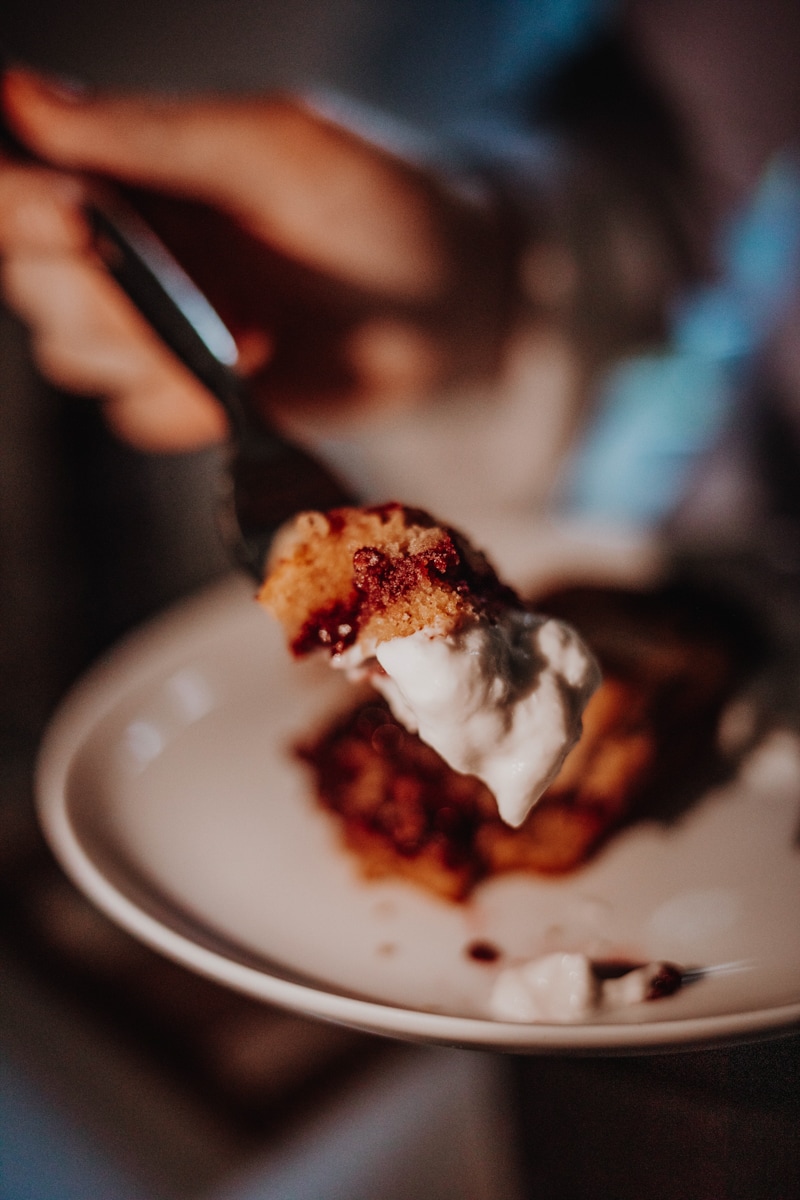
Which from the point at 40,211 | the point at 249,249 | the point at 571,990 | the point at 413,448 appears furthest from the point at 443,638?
the point at 413,448

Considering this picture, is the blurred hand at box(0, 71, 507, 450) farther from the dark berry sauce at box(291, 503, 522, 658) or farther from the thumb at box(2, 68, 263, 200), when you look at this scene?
the dark berry sauce at box(291, 503, 522, 658)

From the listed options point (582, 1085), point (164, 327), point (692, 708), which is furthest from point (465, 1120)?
point (164, 327)

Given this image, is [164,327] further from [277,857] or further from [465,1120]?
[465,1120]

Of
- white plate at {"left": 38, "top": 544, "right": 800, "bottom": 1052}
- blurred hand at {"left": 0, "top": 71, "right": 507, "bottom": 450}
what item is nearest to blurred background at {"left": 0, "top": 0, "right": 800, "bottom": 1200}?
blurred hand at {"left": 0, "top": 71, "right": 507, "bottom": 450}

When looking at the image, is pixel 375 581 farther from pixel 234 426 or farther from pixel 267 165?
pixel 267 165

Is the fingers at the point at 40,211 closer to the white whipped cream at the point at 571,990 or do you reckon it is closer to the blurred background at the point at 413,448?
the blurred background at the point at 413,448

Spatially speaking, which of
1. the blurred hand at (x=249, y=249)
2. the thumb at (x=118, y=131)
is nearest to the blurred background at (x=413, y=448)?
the blurred hand at (x=249, y=249)
